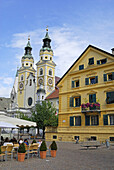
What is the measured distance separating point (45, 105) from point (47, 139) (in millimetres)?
10897

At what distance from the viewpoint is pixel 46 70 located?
70188 mm

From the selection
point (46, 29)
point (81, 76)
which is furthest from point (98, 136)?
point (46, 29)

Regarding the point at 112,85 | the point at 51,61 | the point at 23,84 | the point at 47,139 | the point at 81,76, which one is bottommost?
the point at 47,139

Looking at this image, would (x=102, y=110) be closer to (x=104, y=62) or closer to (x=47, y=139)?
(x=104, y=62)

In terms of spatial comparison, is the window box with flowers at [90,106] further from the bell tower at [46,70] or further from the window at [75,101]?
the bell tower at [46,70]

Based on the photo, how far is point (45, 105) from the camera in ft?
136

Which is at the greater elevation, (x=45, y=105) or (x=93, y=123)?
(x=45, y=105)

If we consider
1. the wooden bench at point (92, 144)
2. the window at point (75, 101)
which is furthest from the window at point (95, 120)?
the wooden bench at point (92, 144)

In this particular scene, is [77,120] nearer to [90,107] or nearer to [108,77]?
[90,107]

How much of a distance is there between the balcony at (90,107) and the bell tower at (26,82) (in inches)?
1746

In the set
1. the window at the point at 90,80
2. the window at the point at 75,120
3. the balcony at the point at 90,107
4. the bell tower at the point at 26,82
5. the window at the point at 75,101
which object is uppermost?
the bell tower at the point at 26,82

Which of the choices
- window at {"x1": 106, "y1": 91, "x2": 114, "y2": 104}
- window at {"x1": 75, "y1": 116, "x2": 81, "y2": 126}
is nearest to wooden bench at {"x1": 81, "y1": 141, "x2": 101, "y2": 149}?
window at {"x1": 106, "y1": 91, "x2": 114, "y2": 104}

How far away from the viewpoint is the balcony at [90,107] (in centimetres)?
2616

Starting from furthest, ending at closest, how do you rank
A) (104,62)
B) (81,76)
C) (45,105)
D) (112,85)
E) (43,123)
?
1. (45,105)
2. (43,123)
3. (81,76)
4. (104,62)
5. (112,85)
